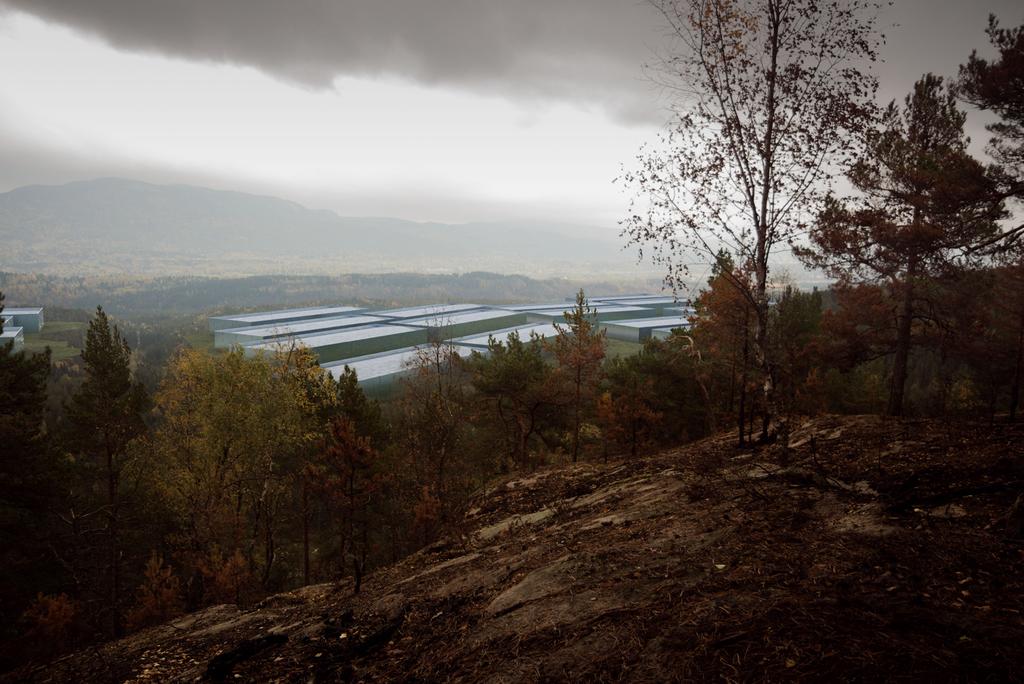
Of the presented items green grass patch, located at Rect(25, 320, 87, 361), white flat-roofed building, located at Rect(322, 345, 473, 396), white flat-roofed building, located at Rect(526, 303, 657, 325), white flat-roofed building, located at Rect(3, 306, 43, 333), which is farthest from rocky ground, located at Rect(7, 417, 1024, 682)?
white flat-roofed building, located at Rect(3, 306, 43, 333)

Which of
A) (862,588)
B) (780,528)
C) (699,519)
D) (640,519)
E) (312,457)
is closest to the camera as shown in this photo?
(862,588)

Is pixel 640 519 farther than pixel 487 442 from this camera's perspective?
No

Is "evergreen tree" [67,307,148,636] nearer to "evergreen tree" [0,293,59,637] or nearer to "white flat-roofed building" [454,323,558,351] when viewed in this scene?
"evergreen tree" [0,293,59,637]

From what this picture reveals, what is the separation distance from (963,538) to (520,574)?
5400 mm

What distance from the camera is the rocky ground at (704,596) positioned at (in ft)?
13.4

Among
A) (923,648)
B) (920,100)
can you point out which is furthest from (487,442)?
(923,648)

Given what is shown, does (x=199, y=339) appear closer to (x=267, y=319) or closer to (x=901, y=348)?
(x=267, y=319)

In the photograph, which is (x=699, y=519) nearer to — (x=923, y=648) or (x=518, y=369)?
(x=923, y=648)

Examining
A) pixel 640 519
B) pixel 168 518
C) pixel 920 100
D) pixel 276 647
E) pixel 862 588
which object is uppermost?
pixel 920 100

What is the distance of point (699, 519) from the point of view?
777 centimetres

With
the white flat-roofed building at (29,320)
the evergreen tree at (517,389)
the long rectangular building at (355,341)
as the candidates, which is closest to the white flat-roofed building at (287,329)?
the long rectangular building at (355,341)

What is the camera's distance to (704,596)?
5191 mm

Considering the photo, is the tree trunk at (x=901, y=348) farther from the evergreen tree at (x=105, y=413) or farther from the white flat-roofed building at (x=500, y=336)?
the white flat-roofed building at (x=500, y=336)

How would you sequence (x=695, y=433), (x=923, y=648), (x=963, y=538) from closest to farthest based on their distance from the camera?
(x=923, y=648)
(x=963, y=538)
(x=695, y=433)
